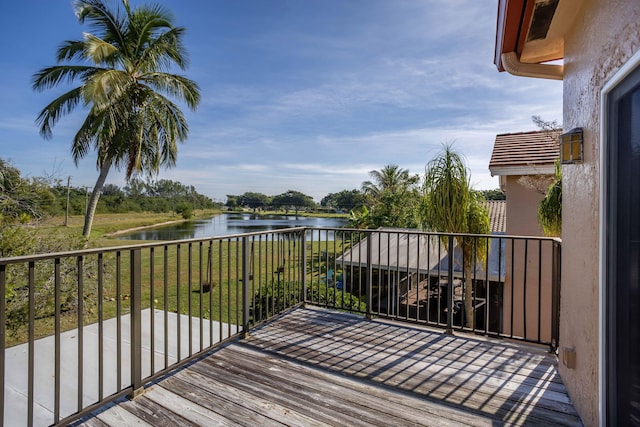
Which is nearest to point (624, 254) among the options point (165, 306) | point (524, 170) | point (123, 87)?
point (165, 306)

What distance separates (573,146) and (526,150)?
4.70 metres

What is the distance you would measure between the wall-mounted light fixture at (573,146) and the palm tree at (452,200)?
2.36 metres

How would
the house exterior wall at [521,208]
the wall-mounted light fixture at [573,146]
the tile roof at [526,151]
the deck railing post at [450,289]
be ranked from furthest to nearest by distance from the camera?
1. the house exterior wall at [521,208]
2. the tile roof at [526,151]
3. the deck railing post at [450,289]
4. the wall-mounted light fixture at [573,146]

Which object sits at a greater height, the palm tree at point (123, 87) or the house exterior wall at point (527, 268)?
the palm tree at point (123, 87)

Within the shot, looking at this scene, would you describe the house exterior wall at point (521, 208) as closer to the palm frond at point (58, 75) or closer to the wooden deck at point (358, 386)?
the wooden deck at point (358, 386)

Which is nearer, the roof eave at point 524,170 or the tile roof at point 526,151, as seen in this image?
the roof eave at point 524,170

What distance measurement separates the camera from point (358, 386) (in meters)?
2.26

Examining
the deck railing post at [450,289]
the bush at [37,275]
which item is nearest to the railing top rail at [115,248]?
the deck railing post at [450,289]

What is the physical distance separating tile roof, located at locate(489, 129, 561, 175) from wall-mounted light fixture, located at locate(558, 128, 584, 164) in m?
3.88

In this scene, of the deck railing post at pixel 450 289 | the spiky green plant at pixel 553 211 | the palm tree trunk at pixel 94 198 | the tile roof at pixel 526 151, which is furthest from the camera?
the palm tree trunk at pixel 94 198

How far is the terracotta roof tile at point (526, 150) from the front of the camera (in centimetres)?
543

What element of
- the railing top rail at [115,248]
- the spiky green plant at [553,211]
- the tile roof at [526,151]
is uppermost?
the tile roof at [526,151]

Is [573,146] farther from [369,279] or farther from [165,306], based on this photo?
[165,306]

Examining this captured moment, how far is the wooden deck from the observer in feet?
6.28
